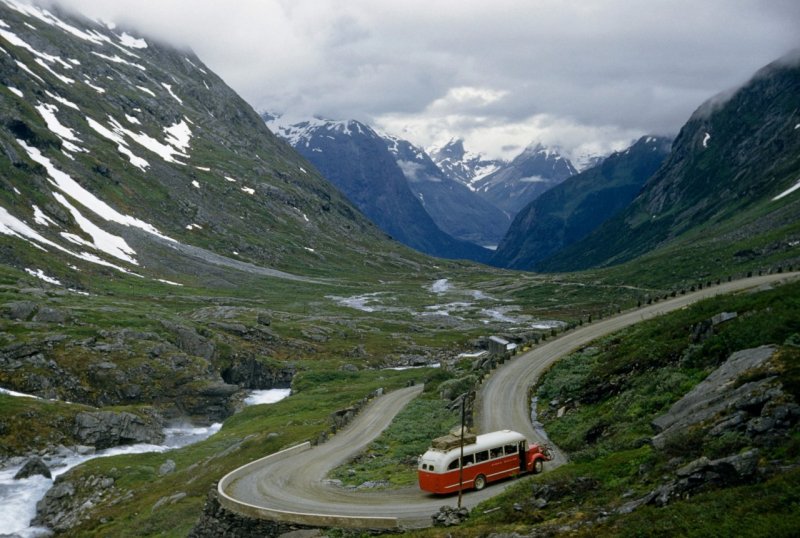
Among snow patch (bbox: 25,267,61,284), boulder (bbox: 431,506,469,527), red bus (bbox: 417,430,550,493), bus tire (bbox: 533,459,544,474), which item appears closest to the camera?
boulder (bbox: 431,506,469,527)

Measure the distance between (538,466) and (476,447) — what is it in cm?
394

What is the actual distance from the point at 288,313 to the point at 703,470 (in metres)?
145

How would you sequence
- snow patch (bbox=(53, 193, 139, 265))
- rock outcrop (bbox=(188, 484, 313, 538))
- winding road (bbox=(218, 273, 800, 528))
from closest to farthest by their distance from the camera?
winding road (bbox=(218, 273, 800, 528)), rock outcrop (bbox=(188, 484, 313, 538)), snow patch (bbox=(53, 193, 139, 265))

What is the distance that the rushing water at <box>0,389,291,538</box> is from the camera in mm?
51781

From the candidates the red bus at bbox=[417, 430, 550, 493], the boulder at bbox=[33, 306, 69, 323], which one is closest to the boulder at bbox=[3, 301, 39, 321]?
the boulder at bbox=[33, 306, 69, 323]

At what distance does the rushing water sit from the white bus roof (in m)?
37.6

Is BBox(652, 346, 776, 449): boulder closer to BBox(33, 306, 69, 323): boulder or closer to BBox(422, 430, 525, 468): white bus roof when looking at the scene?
BBox(422, 430, 525, 468): white bus roof

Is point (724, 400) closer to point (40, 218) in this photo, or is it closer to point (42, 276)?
point (42, 276)

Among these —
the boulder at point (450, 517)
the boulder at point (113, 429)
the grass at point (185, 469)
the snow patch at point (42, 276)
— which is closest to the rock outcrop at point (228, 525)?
the grass at point (185, 469)

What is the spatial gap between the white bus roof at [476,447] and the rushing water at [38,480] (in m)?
37.6

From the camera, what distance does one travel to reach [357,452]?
44.9 metres

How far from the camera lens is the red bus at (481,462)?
3091 cm

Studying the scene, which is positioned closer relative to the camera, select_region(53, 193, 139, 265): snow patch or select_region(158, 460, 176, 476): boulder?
select_region(158, 460, 176, 476): boulder

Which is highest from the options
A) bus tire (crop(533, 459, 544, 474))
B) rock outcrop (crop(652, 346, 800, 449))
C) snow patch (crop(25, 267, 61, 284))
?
snow patch (crop(25, 267, 61, 284))
